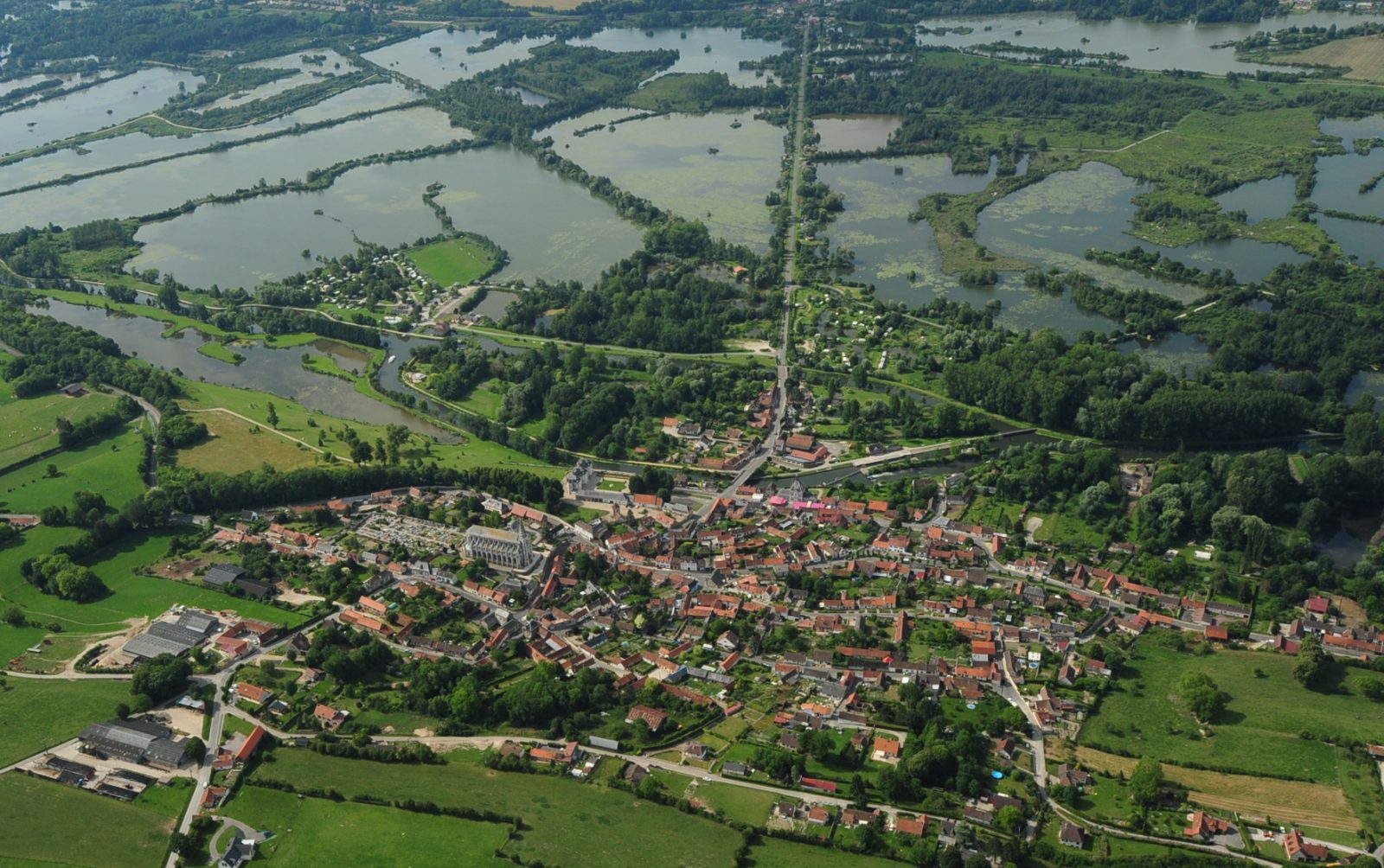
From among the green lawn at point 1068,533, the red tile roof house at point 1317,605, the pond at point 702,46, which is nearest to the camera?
the red tile roof house at point 1317,605

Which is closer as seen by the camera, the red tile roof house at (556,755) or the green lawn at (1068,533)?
the red tile roof house at (556,755)

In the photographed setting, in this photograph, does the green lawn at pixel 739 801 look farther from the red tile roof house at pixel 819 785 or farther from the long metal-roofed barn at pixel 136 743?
the long metal-roofed barn at pixel 136 743

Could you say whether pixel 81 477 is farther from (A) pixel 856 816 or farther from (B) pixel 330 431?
(A) pixel 856 816

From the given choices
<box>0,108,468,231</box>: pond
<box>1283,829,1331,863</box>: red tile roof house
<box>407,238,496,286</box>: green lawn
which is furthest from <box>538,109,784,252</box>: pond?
<box>1283,829,1331,863</box>: red tile roof house

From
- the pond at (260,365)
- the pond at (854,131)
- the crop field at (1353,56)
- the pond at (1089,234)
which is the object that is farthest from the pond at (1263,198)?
the pond at (260,365)

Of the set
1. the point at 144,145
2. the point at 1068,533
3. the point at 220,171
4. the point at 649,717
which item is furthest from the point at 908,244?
the point at 144,145

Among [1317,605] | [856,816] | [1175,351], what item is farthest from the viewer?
[1175,351]

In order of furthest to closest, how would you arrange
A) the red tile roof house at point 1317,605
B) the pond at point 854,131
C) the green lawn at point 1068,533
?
the pond at point 854,131 < the green lawn at point 1068,533 < the red tile roof house at point 1317,605
